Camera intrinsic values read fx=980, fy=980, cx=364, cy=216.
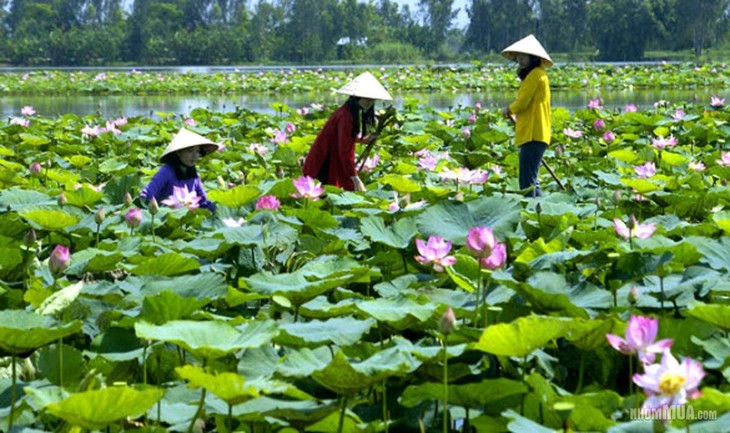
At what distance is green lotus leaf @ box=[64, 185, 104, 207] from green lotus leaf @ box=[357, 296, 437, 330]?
5.86 ft

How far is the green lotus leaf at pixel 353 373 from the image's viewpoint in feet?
4.70

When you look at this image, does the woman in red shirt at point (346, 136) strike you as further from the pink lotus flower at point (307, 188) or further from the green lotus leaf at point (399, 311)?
the green lotus leaf at point (399, 311)

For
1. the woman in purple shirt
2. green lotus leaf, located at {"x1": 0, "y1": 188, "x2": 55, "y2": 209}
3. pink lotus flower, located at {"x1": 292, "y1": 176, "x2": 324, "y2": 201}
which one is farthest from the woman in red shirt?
green lotus leaf, located at {"x1": 0, "y1": 188, "x2": 55, "y2": 209}

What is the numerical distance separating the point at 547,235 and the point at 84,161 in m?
3.09

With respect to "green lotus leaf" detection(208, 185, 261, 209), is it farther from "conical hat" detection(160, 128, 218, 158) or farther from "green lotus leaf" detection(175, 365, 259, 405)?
"green lotus leaf" detection(175, 365, 259, 405)

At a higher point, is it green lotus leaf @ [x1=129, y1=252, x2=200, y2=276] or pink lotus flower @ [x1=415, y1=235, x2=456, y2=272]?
pink lotus flower @ [x1=415, y1=235, x2=456, y2=272]

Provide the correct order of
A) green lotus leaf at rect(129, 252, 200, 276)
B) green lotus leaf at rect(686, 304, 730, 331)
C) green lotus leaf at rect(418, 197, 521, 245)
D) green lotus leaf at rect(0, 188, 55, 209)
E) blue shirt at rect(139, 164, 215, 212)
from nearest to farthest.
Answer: green lotus leaf at rect(686, 304, 730, 331), green lotus leaf at rect(129, 252, 200, 276), green lotus leaf at rect(418, 197, 521, 245), green lotus leaf at rect(0, 188, 55, 209), blue shirt at rect(139, 164, 215, 212)

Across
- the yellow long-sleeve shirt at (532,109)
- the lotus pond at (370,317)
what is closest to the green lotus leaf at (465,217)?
the lotus pond at (370,317)

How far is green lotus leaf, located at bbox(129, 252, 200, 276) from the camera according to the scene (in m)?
2.23

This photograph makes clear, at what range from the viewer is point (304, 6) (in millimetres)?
51250

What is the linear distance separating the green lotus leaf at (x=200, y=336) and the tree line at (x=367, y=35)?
39.4m

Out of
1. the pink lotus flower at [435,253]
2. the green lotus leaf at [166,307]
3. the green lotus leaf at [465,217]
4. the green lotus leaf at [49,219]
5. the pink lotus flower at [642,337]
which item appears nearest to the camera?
the pink lotus flower at [642,337]

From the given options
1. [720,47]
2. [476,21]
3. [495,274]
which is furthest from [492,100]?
[476,21]

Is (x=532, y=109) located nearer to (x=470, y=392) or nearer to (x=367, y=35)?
(x=470, y=392)
